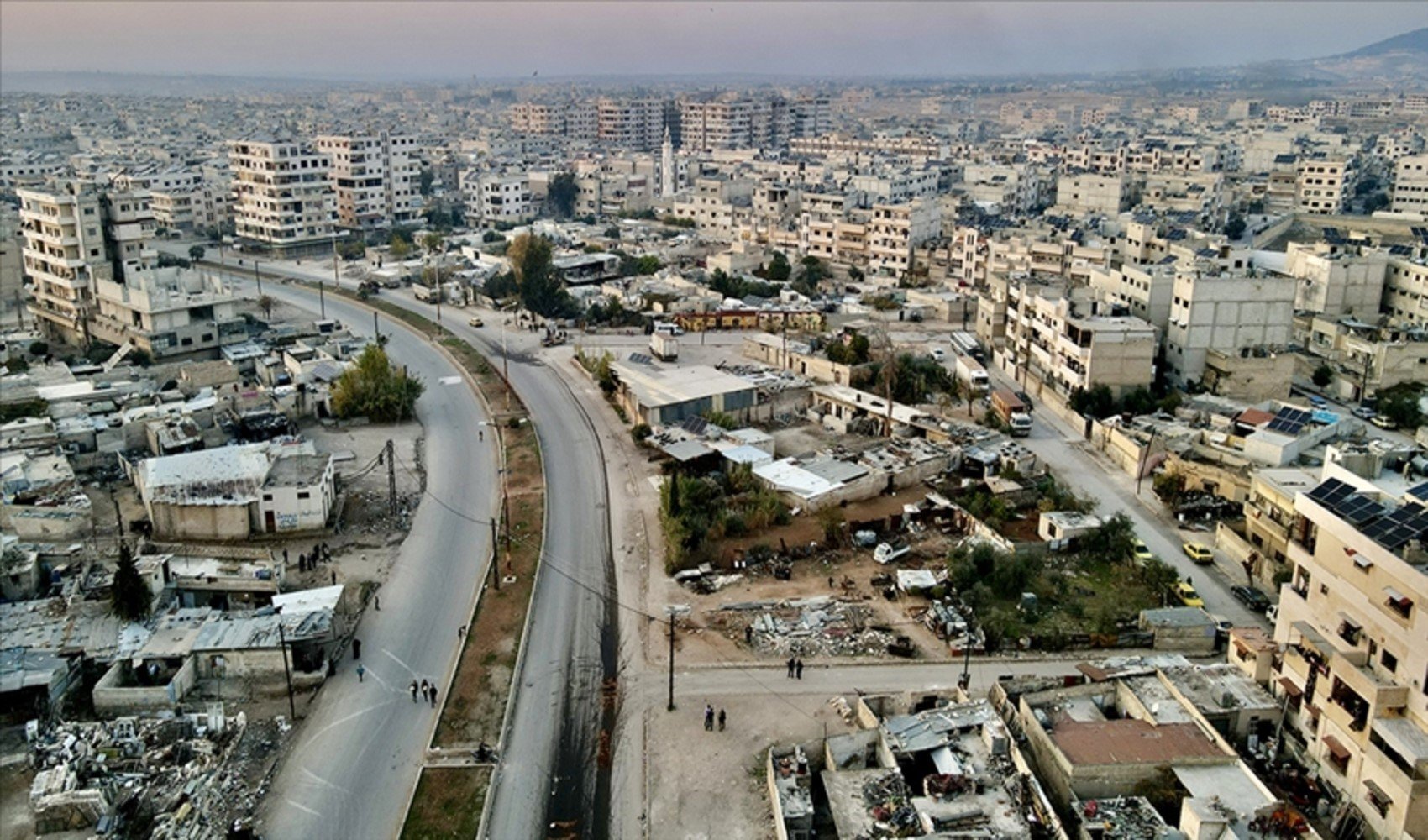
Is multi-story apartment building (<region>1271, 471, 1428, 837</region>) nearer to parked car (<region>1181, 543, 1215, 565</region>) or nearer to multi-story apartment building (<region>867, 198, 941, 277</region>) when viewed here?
parked car (<region>1181, 543, 1215, 565</region>)

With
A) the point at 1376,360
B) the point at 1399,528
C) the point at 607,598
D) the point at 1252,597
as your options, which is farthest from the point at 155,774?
the point at 1376,360

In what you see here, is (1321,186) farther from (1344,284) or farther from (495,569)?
(495,569)

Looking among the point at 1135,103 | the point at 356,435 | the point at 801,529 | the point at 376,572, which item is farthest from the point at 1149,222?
the point at 1135,103

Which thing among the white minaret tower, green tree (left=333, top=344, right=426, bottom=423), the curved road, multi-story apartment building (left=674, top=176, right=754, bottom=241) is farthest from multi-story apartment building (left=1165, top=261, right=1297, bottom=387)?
the white minaret tower

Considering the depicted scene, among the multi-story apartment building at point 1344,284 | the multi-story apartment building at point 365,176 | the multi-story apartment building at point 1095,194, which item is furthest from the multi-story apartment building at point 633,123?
the multi-story apartment building at point 1344,284

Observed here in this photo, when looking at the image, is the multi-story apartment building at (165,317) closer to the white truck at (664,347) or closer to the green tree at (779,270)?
the white truck at (664,347)

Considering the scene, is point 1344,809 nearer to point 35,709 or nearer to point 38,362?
point 35,709
